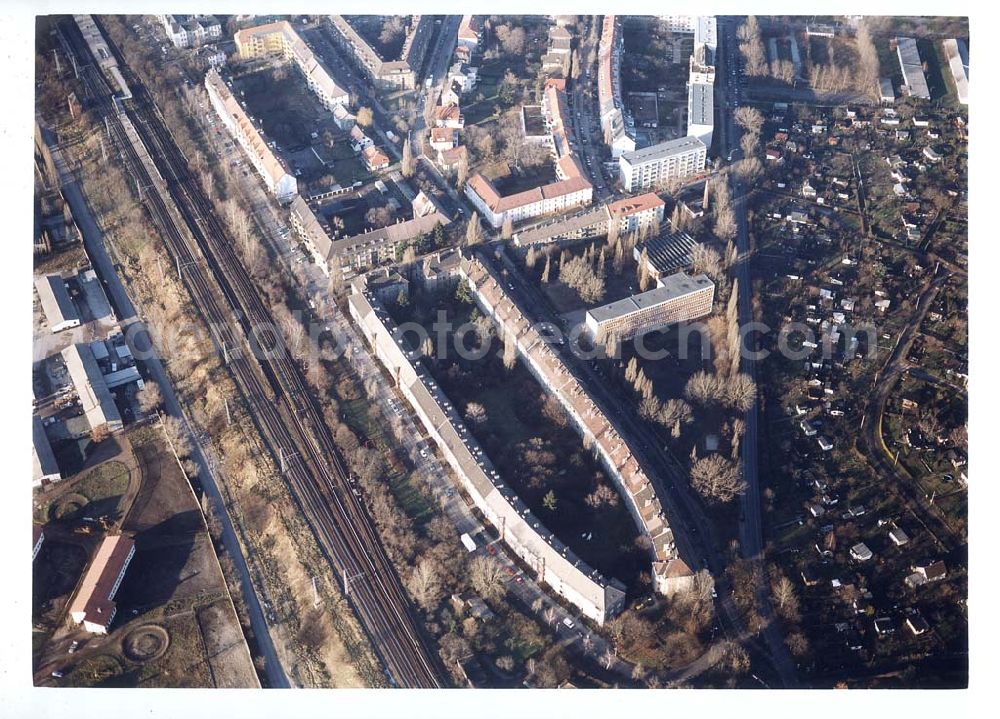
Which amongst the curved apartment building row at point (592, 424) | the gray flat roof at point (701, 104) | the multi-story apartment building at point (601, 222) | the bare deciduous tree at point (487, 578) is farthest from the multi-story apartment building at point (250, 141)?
the bare deciduous tree at point (487, 578)

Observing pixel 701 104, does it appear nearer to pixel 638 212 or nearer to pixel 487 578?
pixel 638 212

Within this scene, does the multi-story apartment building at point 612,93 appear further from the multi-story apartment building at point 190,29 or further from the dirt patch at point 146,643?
the dirt patch at point 146,643

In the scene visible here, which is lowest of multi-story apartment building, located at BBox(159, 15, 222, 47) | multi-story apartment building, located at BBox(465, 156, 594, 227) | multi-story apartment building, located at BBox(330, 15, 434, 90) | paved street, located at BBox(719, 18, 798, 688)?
paved street, located at BBox(719, 18, 798, 688)

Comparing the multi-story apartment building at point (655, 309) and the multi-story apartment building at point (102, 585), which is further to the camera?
the multi-story apartment building at point (655, 309)

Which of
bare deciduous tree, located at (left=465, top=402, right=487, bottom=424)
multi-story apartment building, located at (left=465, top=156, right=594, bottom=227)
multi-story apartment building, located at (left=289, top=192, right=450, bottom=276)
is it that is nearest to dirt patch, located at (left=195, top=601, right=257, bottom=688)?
bare deciduous tree, located at (left=465, top=402, right=487, bottom=424)

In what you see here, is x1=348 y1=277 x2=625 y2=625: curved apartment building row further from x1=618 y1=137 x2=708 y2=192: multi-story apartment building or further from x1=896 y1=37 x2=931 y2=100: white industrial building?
x1=896 y1=37 x2=931 y2=100: white industrial building
